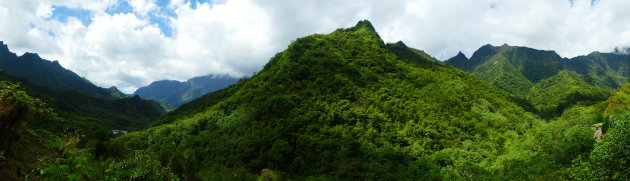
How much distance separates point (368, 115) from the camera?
84750mm

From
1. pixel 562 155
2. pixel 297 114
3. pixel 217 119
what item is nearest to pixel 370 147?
pixel 297 114

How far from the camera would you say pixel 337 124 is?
278ft

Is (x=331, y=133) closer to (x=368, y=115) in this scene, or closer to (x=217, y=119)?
(x=368, y=115)

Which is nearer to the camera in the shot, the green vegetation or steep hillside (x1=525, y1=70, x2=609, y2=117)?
the green vegetation

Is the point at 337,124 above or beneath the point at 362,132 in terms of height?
above

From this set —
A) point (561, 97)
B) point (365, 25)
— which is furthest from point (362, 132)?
point (561, 97)

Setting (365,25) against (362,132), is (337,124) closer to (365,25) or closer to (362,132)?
(362,132)

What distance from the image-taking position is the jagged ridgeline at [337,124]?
71188 mm

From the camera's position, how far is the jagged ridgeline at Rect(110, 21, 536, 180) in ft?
234

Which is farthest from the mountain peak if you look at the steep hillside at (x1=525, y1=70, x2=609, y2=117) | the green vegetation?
the steep hillside at (x1=525, y1=70, x2=609, y2=117)

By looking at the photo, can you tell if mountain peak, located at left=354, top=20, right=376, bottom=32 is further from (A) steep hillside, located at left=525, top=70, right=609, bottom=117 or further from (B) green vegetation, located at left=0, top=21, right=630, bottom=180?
(A) steep hillside, located at left=525, top=70, right=609, bottom=117

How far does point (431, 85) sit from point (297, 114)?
4580cm

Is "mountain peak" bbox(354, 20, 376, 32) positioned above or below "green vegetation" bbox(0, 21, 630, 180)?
above

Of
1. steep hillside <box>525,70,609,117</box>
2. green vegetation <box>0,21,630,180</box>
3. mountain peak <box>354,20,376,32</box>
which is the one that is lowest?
green vegetation <box>0,21,630,180</box>
